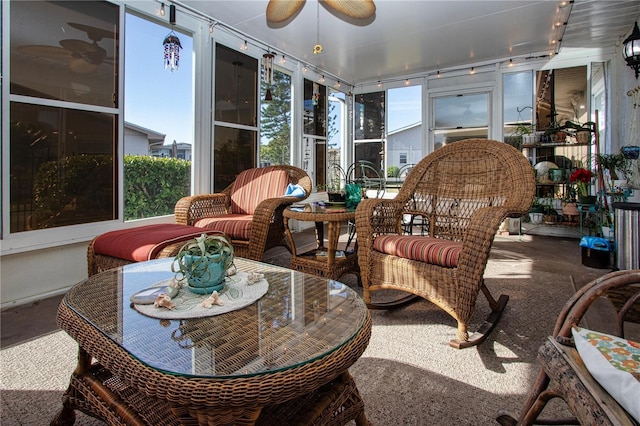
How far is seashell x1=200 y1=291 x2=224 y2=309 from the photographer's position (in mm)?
1104

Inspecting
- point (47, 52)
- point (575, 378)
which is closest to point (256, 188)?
point (47, 52)

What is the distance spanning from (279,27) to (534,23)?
3169mm

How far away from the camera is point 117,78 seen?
3.18 m

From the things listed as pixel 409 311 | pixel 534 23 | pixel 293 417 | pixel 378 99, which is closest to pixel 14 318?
pixel 293 417

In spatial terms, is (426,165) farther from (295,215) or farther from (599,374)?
(599,374)

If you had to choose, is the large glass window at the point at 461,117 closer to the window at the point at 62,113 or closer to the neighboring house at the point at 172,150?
the neighboring house at the point at 172,150

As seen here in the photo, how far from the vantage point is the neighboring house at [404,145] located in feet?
22.0

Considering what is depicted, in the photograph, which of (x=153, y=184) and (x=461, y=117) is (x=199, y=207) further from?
(x=461, y=117)

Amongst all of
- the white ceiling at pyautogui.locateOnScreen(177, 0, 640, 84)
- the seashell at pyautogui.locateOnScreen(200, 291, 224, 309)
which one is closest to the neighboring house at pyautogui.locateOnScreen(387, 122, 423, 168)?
the white ceiling at pyautogui.locateOnScreen(177, 0, 640, 84)

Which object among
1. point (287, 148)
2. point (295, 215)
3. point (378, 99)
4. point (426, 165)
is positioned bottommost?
point (295, 215)

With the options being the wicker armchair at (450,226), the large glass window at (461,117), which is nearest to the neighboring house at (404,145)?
the large glass window at (461,117)

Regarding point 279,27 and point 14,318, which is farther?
point 279,27

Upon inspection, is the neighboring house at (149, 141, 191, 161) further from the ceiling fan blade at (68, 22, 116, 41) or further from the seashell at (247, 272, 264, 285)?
the seashell at (247, 272, 264, 285)

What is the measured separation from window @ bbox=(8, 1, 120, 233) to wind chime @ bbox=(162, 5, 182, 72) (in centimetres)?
47
